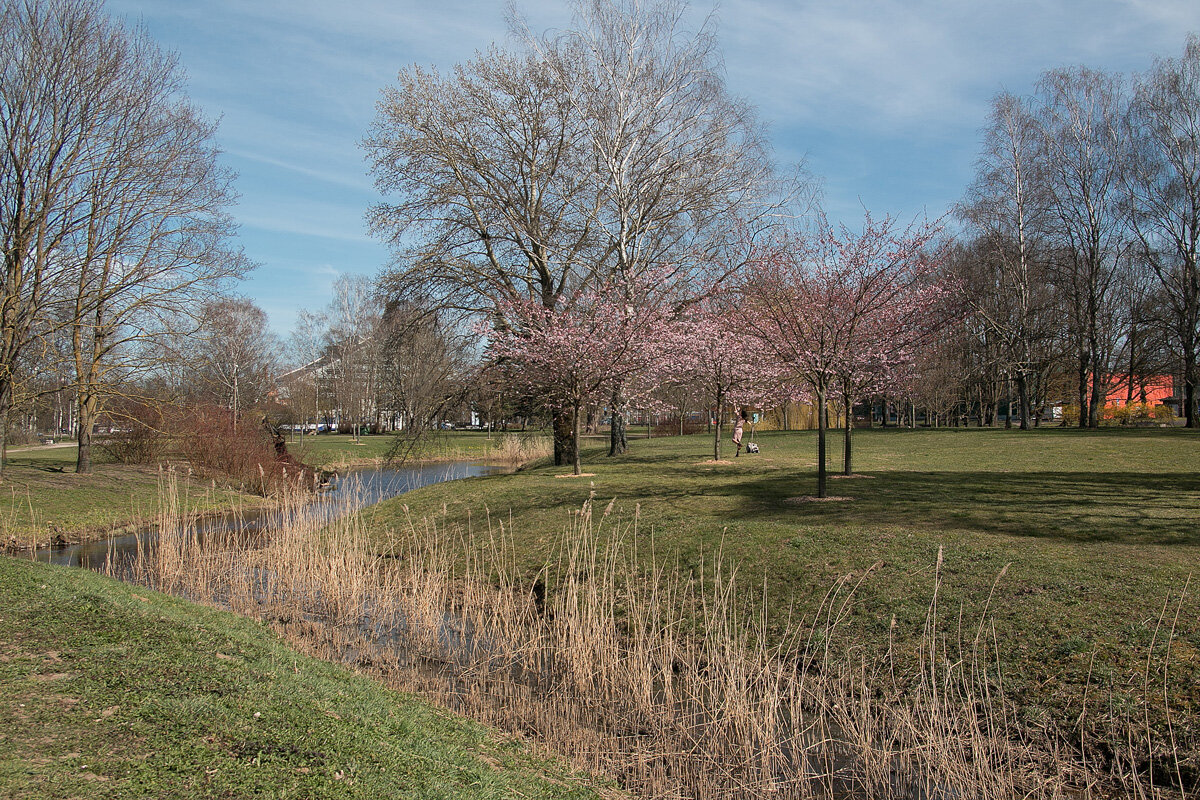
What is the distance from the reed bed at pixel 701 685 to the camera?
4.71 m

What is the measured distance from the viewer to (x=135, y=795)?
295 cm

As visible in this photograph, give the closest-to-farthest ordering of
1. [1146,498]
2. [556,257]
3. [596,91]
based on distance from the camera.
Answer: [1146,498]
[596,91]
[556,257]

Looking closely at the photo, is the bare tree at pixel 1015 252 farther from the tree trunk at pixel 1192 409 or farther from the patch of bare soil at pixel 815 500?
the patch of bare soil at pixel 815 500

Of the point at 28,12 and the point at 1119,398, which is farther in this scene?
the point at 1119,398

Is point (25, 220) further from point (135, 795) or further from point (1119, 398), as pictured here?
point (1119, 398)

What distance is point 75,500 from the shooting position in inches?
632

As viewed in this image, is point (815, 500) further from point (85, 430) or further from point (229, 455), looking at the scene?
point (85, 430)

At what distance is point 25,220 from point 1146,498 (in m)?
20.7

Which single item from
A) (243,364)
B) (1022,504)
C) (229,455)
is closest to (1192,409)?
(1022,504)

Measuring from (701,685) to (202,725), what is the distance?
12.3ft

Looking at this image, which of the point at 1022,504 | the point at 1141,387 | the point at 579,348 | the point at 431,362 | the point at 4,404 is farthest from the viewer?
the point at 1141,387

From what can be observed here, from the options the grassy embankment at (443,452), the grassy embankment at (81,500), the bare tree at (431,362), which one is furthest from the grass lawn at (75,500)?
the grassy embankment at (443,452)

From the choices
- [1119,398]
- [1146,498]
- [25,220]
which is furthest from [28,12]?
[1119,398]

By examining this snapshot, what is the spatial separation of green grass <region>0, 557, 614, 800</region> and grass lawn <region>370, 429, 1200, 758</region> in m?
2.81
